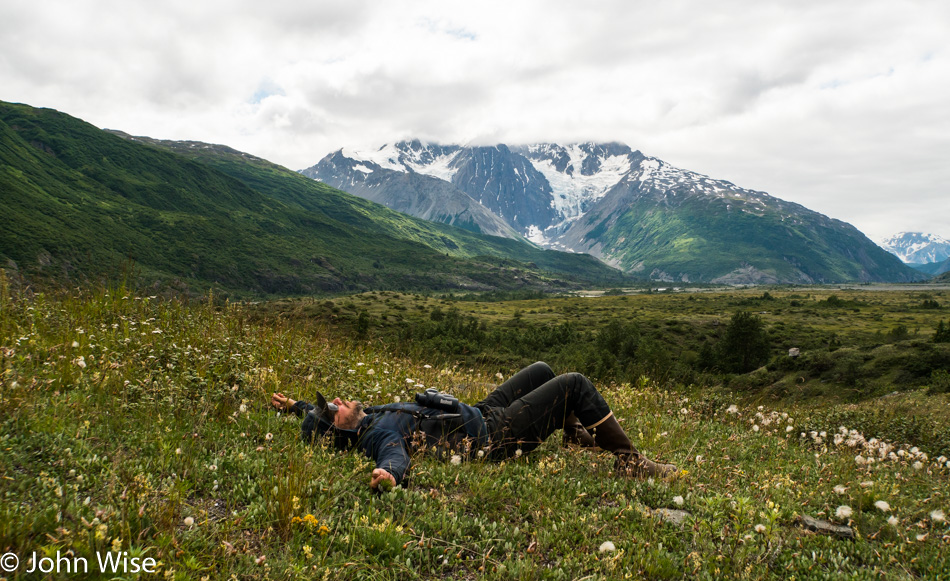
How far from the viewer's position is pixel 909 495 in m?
5.75

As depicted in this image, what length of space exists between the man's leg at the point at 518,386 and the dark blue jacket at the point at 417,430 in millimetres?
757

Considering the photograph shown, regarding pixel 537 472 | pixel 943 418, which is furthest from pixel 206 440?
pixel 943 418

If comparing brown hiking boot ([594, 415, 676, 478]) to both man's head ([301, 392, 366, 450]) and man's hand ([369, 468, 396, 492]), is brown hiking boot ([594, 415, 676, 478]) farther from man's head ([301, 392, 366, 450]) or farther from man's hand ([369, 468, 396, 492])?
man's head ([301, 392, 366, 450])

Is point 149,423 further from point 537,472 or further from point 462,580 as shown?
point 537,472

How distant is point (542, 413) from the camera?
20.6 ft

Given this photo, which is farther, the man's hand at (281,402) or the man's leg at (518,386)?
the man's leg at (518,386)

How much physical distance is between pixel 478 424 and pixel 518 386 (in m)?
1.19

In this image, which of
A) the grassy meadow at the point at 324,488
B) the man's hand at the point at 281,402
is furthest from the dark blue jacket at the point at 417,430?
the man's hand at the point at 281,402

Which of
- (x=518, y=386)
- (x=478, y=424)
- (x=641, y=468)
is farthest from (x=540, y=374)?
(x=641, y=468)

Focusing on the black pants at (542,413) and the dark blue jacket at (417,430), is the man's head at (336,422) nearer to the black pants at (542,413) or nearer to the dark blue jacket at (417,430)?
the dark blue jacket at (417,430)

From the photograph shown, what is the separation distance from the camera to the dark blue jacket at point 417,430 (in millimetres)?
5484

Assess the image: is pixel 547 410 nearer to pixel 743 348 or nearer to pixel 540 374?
pixel 540 374

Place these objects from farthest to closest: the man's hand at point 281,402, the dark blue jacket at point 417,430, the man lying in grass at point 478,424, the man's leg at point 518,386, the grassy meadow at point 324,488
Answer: the man's leg at point 518,386 < the man's hand at point 281,402 < the man lying in grass at point 478,424 < the dark blue jacket at point 417,430 < the grassy meadow at point 324,488

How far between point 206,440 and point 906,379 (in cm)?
4154
